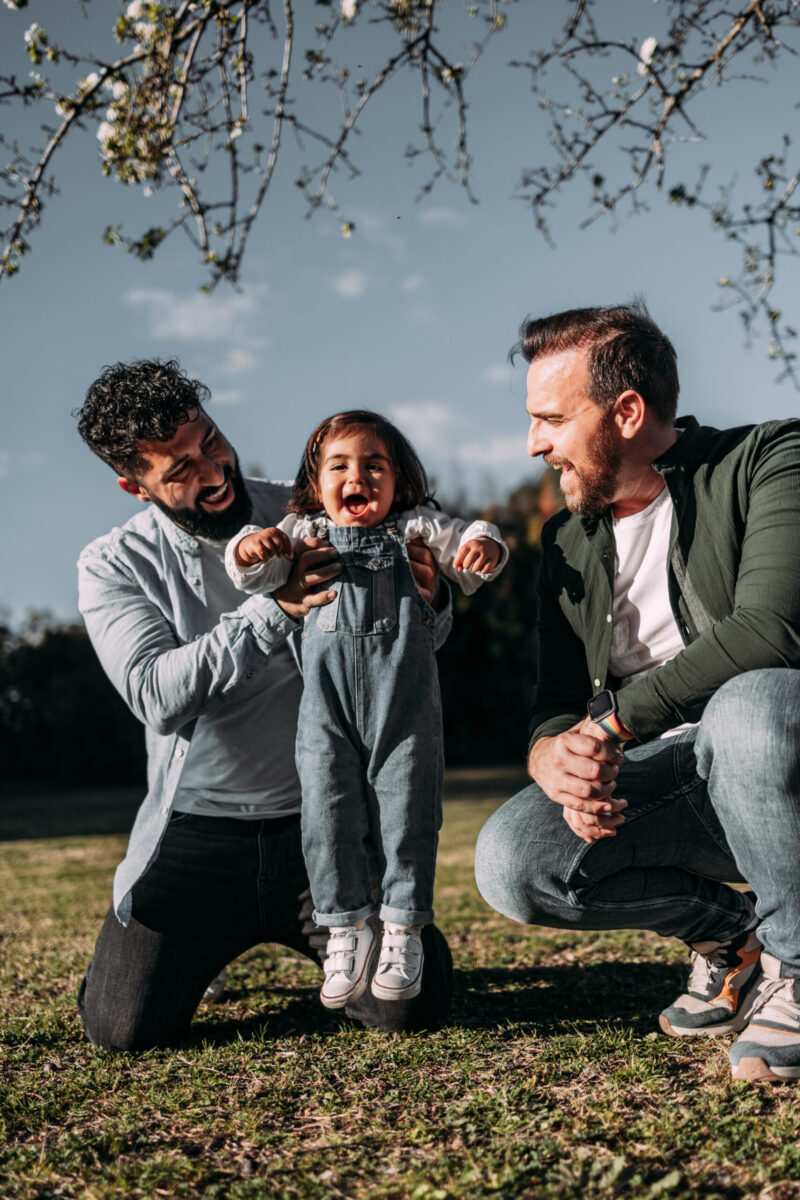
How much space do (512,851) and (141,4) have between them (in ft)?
14.4

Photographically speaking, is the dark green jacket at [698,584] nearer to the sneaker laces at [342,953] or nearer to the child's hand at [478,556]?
the child's hand at [478,556]

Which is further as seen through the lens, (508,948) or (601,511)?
(508,948)

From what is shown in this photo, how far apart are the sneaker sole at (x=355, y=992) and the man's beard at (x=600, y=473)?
151cm

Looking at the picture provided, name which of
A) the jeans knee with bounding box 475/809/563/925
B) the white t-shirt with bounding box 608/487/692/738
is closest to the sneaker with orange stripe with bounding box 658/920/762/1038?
the jeans knee with bounding box 475/809/563/925

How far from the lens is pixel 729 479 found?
2.91 meters

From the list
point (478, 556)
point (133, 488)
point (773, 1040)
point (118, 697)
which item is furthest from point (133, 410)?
point (118, 697)

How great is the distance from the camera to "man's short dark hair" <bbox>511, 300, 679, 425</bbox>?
311cm

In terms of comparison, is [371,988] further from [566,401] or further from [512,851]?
[566,401]

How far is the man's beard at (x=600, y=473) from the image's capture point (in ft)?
10.2

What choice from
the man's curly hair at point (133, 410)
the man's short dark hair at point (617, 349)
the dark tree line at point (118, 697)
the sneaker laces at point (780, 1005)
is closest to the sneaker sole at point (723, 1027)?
the sneaker laces at point (780, 1005)

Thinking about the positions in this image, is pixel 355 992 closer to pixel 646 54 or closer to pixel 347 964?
pixel 347 964

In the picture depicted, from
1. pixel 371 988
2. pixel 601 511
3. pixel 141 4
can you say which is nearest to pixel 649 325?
pixel 601 511

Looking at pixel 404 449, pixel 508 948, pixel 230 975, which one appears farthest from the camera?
pixel 508 948

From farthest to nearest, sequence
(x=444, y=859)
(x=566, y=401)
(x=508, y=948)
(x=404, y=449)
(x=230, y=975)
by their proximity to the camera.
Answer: (x=444, y=859), (x=508, y=948), (x=230, y=975), (x=404, y=449), (x=566, y=401)
